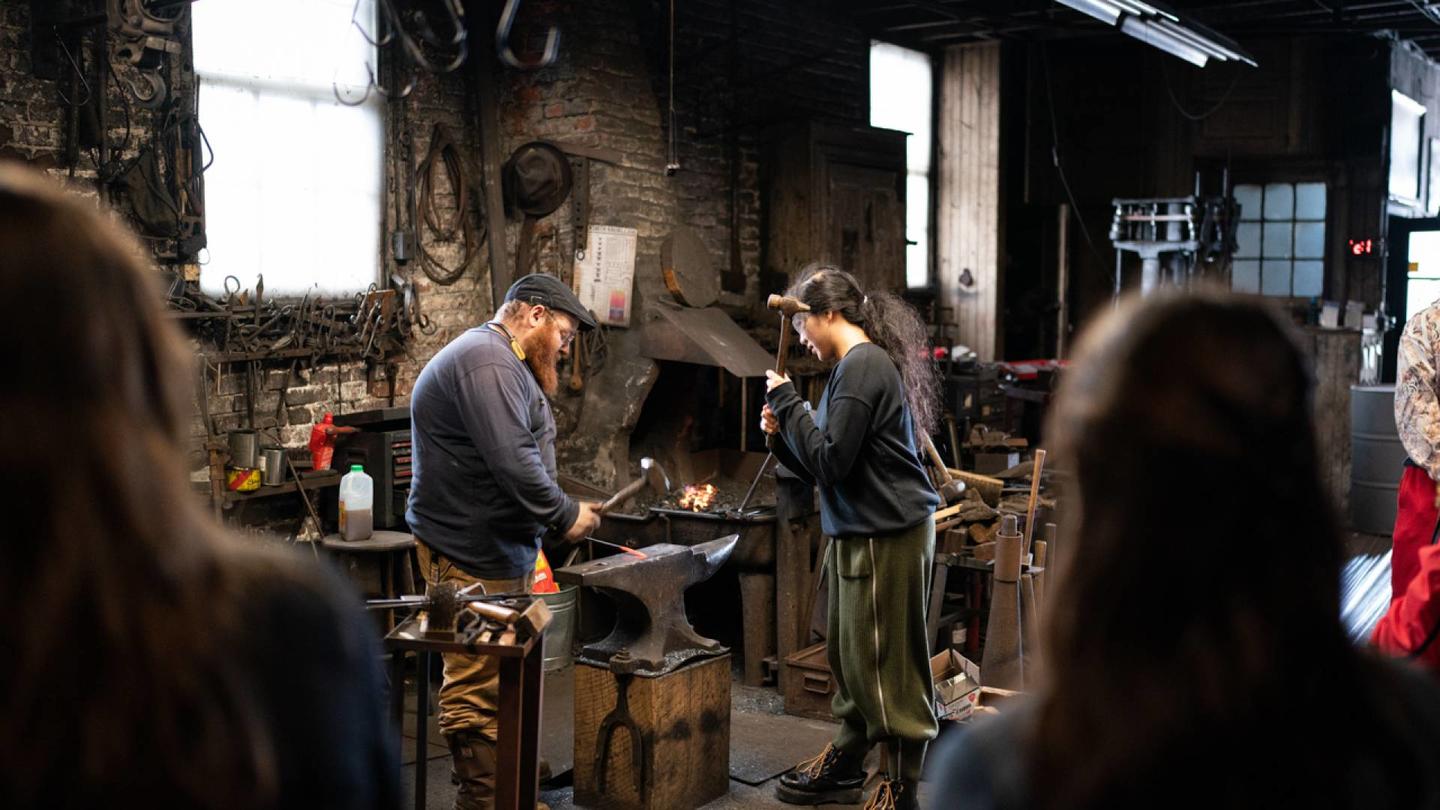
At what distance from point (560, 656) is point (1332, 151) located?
8431mm

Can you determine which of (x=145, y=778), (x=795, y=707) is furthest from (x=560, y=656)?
(x=145, y=778)

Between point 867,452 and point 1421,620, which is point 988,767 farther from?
point 867,452

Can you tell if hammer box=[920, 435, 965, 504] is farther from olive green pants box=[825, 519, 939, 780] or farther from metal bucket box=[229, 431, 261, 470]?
metal bucket box=[229, 431, 261, 470]

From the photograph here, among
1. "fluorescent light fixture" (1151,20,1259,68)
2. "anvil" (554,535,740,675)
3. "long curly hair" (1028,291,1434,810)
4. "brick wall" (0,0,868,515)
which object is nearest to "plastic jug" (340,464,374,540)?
"brick wall" (0,0,868,515)

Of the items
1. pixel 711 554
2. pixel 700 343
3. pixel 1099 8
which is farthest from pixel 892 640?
pixel 1099 8

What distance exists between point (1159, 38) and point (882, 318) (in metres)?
4.75

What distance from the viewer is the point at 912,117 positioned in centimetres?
1077

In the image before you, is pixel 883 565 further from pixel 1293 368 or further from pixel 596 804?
pixel 1293 368

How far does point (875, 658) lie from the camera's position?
4.50 meters

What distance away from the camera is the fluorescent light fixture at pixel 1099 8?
24.2 feet

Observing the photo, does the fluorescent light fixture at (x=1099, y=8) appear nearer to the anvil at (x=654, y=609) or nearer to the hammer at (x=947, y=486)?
the hammer at (x=947, y=486)

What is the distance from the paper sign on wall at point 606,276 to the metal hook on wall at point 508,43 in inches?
38.5

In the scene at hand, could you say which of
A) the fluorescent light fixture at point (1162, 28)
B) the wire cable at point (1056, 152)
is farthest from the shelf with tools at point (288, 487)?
the wire cable at point (1056, 152)

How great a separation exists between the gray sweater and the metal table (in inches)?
25.7
